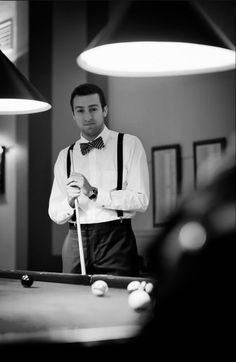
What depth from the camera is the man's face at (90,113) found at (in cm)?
350

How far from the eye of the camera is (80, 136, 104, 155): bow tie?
139 inches

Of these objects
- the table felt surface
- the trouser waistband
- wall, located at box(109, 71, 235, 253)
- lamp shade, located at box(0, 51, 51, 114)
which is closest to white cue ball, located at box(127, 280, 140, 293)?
the table felt surface

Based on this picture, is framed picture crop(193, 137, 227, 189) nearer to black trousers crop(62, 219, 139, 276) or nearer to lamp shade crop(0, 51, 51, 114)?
black trousers crop(62, 219, 139, 276)

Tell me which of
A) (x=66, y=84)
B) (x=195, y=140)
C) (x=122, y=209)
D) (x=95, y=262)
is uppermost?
(x=66, y=84)

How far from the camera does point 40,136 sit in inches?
185

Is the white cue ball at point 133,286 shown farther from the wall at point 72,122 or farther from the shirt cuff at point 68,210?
the wall at point 72,122

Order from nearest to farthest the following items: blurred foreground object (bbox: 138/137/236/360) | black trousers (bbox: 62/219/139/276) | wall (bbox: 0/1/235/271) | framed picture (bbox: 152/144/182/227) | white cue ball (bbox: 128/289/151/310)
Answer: blurred foreground object (bbox: 138/137/236/360), white cue ball (bbox: 128/289/151/310), black trousers (bbox: 62/219/139/276), wall (bbox: 0/1/235/271), framed picture (bbox: 152/144/182/227)

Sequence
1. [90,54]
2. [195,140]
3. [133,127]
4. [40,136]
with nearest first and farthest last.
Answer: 1. [90,54]
2. [195,140]
3. [133,127]
4. [40,136]

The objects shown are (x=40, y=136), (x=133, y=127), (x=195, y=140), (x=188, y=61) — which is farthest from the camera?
(x=40, y=136)

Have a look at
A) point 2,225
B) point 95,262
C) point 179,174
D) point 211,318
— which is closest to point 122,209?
Result: point 95,262

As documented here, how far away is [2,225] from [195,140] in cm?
201

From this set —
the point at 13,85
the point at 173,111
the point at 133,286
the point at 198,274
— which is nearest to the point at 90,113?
the point at 173,111

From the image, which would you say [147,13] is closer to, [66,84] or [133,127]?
[133,127]

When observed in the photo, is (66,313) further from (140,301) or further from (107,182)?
(107,182)
